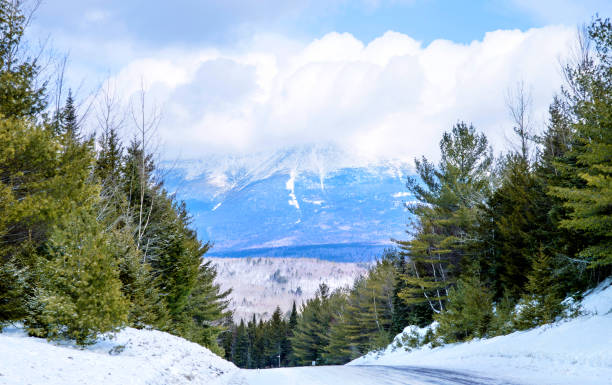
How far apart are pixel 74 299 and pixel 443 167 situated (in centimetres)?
2860

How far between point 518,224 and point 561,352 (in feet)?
40.0

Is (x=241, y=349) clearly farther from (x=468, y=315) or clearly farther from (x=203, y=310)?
(x=468, y=315)

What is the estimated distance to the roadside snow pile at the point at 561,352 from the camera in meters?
8.64

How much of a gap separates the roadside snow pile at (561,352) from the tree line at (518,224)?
1.25m

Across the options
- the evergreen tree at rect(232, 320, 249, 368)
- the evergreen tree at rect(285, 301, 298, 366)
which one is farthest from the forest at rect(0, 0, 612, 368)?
the evergreen tree at rect(232, 320, 249, 368)

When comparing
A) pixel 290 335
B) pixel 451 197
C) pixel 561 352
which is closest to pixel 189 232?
pixel 451 197

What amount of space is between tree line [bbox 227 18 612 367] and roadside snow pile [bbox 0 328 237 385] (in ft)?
42.3

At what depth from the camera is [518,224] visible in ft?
71.0

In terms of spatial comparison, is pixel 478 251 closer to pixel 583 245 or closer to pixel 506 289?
pixel 506 289

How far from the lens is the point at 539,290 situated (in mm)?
15859

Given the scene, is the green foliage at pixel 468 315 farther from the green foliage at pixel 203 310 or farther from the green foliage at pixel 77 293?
the green foliage at pixel 203 310

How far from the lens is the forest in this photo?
9.70 m

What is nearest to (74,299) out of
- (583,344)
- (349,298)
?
(583,344)

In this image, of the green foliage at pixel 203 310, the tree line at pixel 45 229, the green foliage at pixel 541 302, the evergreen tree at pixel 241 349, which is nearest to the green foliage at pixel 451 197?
the green foliage at pixel 541 302
